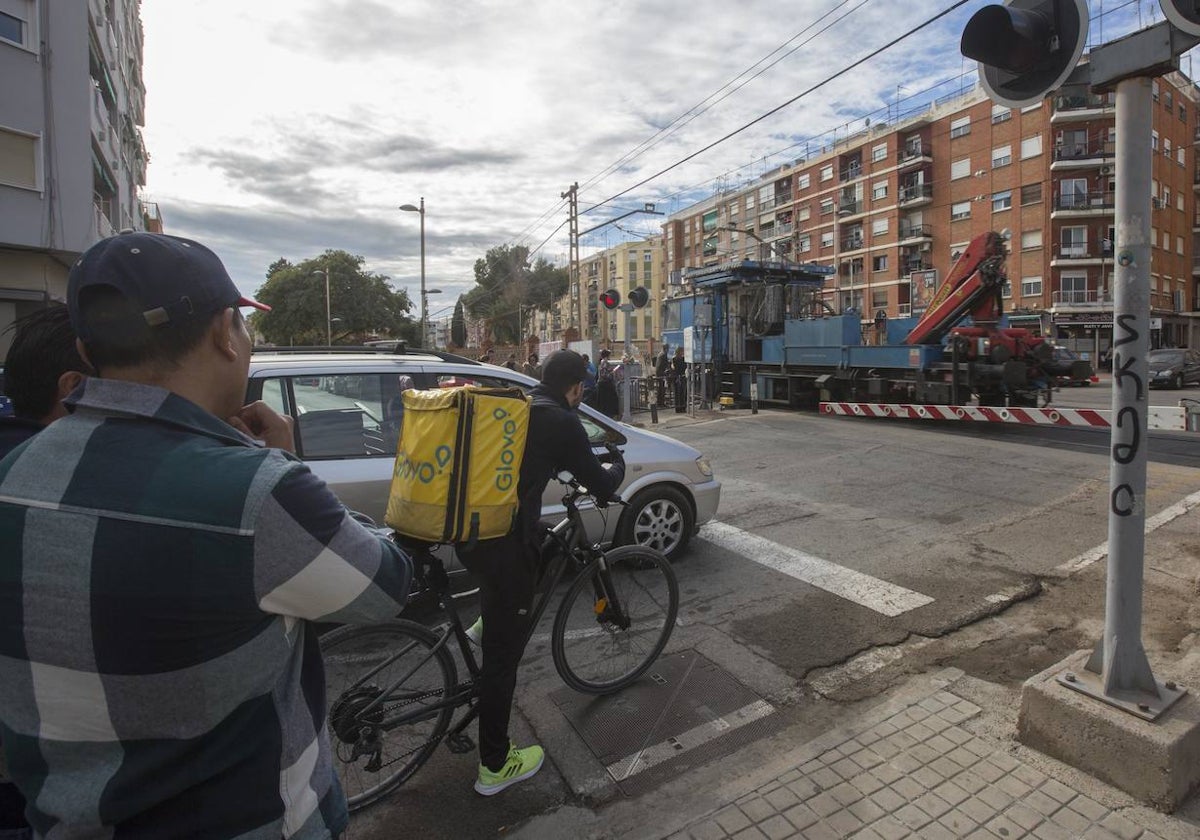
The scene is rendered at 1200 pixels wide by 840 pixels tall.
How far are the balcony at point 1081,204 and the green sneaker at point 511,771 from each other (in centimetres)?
4804

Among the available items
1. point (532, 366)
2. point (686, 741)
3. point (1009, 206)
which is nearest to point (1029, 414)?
point (686, 741)

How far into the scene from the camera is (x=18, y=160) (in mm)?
15188

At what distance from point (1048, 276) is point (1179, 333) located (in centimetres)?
1717

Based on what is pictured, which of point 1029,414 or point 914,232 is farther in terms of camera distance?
point 914,232

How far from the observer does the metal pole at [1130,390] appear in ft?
8.66

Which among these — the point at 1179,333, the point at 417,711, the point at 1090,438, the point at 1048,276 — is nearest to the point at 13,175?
the point at 417,711

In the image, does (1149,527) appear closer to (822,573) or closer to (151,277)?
(822,573)

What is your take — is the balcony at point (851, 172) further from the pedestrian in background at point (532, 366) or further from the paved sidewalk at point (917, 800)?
the paved sidewalk at point (917, 800)

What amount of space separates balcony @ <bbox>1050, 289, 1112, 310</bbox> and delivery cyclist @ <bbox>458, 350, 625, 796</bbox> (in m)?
46.8

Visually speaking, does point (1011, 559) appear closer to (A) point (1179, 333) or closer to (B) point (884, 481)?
(B) point (884, 481)

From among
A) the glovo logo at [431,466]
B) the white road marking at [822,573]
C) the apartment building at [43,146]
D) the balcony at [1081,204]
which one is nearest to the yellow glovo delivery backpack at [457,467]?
the glovo logo at [431,466]

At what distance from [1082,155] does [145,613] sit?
167 feet

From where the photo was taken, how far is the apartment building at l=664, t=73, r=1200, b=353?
130 feet

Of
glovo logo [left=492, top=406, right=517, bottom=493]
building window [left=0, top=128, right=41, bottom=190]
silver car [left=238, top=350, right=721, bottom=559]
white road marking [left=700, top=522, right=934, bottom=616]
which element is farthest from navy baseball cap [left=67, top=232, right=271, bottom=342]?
building window [left=0, top=128, right=41, bottom=190]
